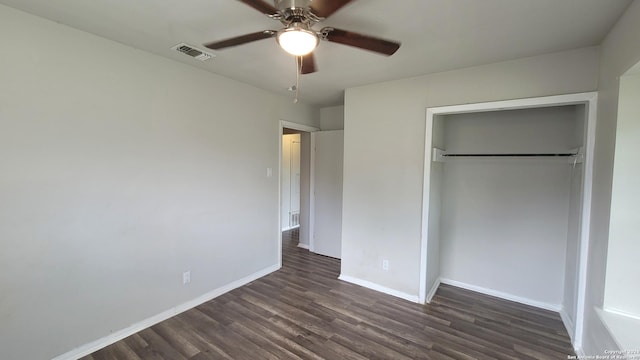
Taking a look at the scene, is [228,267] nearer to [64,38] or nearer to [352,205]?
[352,205]

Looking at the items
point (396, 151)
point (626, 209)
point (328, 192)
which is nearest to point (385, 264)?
point (396, 151)

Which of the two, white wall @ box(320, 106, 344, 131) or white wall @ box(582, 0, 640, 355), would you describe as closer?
white wall @ box(582, 0, 640, 355)

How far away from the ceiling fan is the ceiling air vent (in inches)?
35.4

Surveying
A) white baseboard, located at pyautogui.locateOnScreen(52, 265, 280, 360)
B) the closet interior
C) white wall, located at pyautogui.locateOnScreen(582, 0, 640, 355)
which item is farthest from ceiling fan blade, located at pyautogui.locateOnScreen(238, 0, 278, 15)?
white baseboard, located at pyautogui.locateOnScreen(52, 265, 280, 360)

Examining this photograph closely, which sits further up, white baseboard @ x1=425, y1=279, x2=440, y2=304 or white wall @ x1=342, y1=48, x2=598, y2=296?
white wall @ x1=342, y1=48, x2=598, y2=296

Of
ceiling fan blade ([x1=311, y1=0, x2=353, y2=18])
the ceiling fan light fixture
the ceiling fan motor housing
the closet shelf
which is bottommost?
the closet shelf

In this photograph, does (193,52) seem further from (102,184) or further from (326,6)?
(326,6)

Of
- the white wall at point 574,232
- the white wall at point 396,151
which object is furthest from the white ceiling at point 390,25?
the white wall at point 574,232

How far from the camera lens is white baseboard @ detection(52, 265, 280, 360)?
6.91 ft

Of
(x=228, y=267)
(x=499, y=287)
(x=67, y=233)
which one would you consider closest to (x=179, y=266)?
(x=228, y=267)

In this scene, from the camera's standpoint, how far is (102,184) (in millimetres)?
2201

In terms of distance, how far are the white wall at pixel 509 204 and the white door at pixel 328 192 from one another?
1.54 meters

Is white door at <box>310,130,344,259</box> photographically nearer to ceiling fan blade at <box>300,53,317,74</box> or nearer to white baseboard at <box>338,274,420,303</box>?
white baseboard at <box>338,274,420,303</box>

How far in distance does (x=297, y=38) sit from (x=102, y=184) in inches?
78.3
